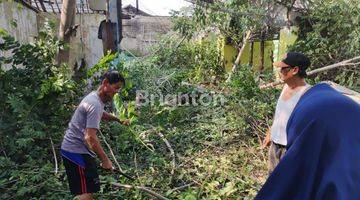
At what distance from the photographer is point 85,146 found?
3.95 m

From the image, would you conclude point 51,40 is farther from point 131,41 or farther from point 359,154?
point 131,41

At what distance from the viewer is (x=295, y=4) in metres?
10.2

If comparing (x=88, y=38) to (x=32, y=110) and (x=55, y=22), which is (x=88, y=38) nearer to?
(x=55, y=22)

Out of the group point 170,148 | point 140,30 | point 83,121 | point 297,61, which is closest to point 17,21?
point 170,148

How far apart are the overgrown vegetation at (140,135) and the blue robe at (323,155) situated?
3.02 metres

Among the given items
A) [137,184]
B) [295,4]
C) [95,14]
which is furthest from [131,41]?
[137,184]

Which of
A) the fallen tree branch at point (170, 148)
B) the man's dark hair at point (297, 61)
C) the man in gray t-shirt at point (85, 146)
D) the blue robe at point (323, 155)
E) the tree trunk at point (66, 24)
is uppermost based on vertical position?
the tree trunk at point (66, 24)

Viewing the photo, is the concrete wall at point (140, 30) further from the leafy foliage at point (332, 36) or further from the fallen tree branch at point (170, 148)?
the fallen tree branch at point (170, 148)

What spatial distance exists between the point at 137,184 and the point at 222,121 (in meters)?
2.50

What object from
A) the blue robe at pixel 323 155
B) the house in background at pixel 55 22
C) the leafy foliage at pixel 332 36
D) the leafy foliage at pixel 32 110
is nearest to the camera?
the blue robe at pixel 323 155

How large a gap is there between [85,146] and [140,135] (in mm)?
2470

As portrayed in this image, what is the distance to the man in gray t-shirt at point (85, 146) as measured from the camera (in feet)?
12.5

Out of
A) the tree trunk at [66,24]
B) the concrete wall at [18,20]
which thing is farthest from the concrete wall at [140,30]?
the tree trunk at [66,24]

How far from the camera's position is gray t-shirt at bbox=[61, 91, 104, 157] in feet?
12.3
